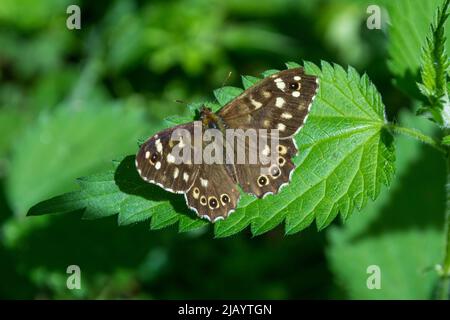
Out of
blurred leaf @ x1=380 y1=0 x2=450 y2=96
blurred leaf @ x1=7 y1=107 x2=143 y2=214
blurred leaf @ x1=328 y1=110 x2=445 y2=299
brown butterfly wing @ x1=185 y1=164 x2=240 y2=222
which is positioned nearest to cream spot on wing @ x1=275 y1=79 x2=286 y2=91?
brown butterfly wing @ x1=185 y1=164 x2=240 y2=222

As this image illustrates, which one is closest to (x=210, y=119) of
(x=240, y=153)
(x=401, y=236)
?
(x=240, y=153)

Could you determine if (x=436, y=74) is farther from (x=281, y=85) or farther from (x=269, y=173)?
(x=269, y=173)

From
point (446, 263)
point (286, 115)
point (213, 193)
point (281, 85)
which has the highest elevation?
point (281, 85)

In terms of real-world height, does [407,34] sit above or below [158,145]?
above

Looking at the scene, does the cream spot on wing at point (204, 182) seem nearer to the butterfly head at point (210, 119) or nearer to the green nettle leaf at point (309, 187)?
the green nettle leaf at point (309, 187)

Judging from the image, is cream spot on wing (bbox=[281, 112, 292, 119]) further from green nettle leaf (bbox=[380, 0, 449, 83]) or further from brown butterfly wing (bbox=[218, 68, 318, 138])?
green nettle leaf (bbox=[380, 0, 449, 83])
